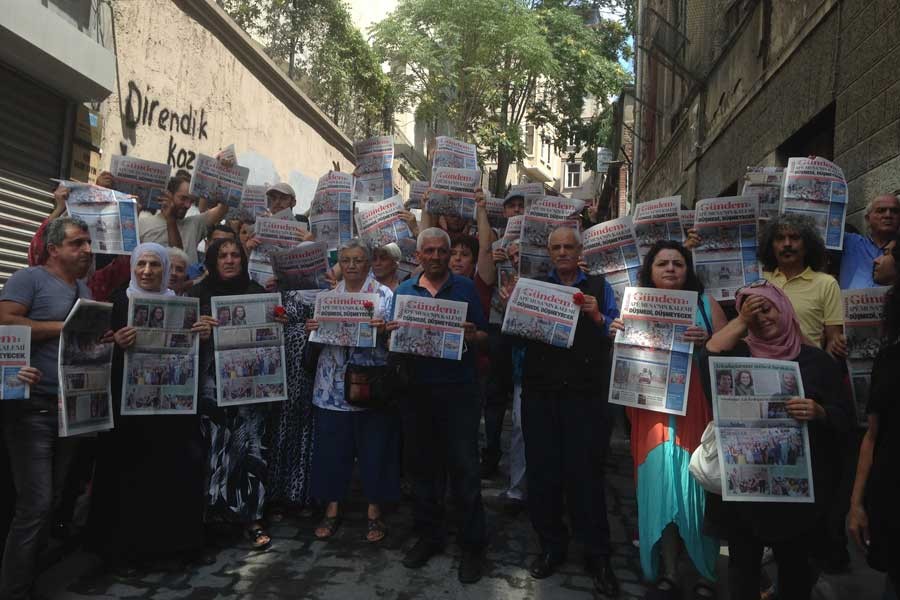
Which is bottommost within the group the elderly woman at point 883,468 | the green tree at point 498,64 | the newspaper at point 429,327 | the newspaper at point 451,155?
the elderly woman at point 883,468

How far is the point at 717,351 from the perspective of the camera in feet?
10.2

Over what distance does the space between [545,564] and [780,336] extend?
1.81 metres

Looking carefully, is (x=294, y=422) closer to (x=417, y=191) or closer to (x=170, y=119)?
(x=417, y=191)

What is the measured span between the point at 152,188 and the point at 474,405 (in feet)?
9.97

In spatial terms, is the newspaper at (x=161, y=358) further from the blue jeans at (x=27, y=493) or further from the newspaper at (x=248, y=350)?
the blue jeans at (x=27, y=493)

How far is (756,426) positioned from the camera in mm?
2846

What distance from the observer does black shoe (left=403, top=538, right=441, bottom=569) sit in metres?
4.03

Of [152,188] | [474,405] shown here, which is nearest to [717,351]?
[474,405]

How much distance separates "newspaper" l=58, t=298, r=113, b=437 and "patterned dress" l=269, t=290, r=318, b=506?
3.96ft

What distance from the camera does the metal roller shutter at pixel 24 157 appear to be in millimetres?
6969

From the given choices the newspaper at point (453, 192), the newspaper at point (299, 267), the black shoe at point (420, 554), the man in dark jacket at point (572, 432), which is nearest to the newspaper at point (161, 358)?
the newspaper at point (299, 267)

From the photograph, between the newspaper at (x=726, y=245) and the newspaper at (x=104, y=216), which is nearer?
the newspaper at (x=726, y=245)

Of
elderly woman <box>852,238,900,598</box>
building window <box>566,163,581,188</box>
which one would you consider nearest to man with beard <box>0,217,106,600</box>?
elderly woman <box>852,238,900,598</box>

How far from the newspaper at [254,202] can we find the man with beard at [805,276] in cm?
422
